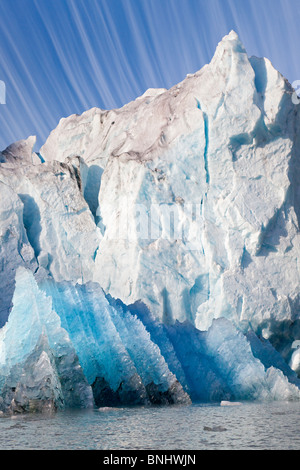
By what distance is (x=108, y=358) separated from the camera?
488 inches

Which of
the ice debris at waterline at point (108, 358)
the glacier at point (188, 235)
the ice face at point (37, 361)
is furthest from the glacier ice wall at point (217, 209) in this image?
the ice face at point (37, 361)

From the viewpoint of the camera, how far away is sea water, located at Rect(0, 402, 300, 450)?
20.8 feet

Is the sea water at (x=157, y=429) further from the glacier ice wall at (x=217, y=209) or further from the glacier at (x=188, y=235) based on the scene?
the glacier ice wall at (x=217, y=209)

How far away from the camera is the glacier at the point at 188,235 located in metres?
13.6

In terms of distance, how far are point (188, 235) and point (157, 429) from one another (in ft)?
34.8

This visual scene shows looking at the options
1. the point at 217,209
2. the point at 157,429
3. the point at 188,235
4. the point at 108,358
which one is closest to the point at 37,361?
the point at 108,358

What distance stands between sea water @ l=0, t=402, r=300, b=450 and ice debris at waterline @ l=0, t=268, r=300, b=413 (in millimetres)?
1004

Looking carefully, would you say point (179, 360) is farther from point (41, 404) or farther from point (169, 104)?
point (169, 104)

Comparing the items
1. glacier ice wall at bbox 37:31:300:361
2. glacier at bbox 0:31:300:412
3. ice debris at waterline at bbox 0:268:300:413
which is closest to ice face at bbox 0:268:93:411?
ice debris at waterline at bbox 0:268:300:413

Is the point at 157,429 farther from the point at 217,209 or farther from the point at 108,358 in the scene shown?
the point at 217,209

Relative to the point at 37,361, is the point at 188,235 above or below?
above

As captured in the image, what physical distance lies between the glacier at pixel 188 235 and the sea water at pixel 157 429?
9.95 feet
